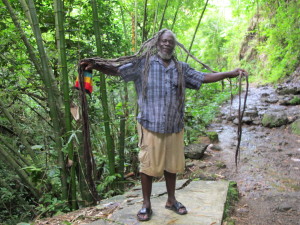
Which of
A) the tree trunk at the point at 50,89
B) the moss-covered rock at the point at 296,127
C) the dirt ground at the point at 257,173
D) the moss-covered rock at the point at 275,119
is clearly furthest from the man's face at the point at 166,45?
the moss-covered rock at the point at 275,119

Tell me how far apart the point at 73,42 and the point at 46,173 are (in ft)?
6.48

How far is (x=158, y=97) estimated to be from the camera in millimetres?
2322

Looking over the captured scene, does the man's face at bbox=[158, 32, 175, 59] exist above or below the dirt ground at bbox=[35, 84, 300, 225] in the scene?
above

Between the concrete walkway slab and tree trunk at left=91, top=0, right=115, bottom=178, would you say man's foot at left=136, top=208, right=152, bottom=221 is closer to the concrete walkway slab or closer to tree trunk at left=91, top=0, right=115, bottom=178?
the concrete walkway slab

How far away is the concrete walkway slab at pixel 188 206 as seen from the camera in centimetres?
242

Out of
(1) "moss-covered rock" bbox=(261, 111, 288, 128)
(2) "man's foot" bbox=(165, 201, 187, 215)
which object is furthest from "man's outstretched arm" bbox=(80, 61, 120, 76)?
(1) "moss-covered rock" bbox=(261, 111, 288, 128)

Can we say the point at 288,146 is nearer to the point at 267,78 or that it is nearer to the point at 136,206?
the point at 136,206

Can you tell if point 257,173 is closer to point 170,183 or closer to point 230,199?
point 230,199

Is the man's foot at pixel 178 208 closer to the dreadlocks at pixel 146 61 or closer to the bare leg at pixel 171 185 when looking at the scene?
the bare leg at pixel 171 185

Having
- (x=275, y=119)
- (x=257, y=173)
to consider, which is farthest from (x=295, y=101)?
(x=257, y=173)

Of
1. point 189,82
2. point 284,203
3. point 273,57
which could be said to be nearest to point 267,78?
Answer: point 273,57

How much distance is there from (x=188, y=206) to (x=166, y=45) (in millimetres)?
1677

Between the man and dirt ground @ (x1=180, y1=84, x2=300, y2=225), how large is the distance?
1.00 m

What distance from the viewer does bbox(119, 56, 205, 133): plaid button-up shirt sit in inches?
90.9
